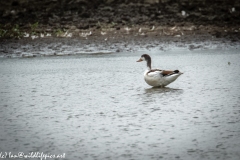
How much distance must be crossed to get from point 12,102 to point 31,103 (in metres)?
0.53

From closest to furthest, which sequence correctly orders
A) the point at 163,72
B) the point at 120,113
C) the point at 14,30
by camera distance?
the point at 120,113, the point at 163,72, the point at 14,30

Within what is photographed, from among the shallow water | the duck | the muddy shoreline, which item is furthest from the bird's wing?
the muddy shoreline

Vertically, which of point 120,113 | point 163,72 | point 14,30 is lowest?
point 120,113

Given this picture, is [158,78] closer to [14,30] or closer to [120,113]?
[120,113]

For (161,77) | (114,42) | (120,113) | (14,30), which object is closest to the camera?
(120,113)

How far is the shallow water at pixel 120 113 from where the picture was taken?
646 cm

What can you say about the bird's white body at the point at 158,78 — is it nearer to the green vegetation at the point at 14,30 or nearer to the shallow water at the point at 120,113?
the shallow water at the point at 120,113

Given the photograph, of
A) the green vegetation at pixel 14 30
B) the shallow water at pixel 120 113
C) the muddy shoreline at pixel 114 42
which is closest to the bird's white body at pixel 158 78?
the shallow water at pixel 120 113

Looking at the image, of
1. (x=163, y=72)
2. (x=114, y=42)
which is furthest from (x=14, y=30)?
(x=163, y=72)

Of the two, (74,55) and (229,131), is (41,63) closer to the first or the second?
(74,55)

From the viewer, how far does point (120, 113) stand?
28.2 feet

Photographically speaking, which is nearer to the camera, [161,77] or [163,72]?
[161,77]

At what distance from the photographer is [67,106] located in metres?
9.43

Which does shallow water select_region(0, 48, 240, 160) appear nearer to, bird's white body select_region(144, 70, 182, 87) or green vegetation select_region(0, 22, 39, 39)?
bird's white body select_region(144, 70, 182, 87)
